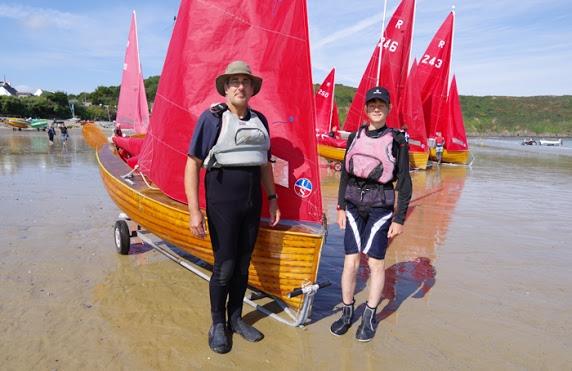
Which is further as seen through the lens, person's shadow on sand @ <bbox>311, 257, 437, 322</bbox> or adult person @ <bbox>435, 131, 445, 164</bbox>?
adult person @ <bbox>435, 131, 445, 164</bbox>

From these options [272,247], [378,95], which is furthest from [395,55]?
[272,247]

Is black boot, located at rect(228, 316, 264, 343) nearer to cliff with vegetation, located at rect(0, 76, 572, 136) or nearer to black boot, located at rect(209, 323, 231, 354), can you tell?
black boot, located at rect(209, 323, 231, 354)

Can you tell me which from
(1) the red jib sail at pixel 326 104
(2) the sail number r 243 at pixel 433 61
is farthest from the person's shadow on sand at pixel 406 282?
(2) the sail number r 243 at pixel 433 61

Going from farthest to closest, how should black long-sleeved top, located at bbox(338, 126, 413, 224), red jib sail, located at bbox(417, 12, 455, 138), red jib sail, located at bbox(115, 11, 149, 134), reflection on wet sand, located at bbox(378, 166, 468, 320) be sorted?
red jib sail, located at bbox(417, 12, 455, 138)
red jib sail, located at bbox(115, 11, 149, 134)
reflection on wet sand, located at bbox(378, 166, 468, 320)
black long-sleeved top, located at bbox(338, 126, 413, 224)

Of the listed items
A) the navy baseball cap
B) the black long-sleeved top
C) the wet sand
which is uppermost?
the navy baseball cap

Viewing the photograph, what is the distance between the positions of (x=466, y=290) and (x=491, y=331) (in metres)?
0.81

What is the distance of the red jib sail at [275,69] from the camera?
3205 mm

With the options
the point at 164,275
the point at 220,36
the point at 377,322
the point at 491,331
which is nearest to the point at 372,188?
the point at 377,322

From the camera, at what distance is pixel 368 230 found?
283 cm

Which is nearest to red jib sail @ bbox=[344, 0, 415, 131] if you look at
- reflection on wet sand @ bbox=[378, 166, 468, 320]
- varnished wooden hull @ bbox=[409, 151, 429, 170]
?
varnished wooden hull @ bbox=[409, 151, 429, 170]

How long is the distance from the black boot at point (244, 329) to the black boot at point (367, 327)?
698 millimetres

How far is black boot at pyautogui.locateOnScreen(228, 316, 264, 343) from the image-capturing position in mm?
2768

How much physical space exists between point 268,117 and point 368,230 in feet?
4.00

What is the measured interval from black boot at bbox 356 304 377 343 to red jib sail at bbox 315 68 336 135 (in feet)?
52.6
